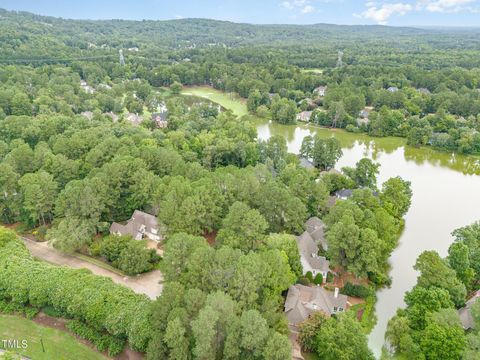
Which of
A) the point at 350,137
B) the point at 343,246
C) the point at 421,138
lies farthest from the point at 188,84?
the point at 343,246

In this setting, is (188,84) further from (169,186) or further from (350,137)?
(169,186)

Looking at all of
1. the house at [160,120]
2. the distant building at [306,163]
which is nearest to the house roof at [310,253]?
the distant building at [306,163]

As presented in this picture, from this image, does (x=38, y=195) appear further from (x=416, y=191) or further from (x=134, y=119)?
(x=416, y=191)

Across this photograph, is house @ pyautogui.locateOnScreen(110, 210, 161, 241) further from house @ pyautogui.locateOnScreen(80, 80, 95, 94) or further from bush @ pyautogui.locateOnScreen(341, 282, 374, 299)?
house @ pyautogui.locateOnScreen(80, 80, 95, 94)

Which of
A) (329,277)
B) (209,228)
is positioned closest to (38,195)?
(209,228)

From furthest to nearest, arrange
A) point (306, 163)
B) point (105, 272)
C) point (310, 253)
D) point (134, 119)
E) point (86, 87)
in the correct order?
1. point (86, 87)
2. point (134, 119)
3. point (306, 163)
4. point (310, 253)
5. point (105, 272)

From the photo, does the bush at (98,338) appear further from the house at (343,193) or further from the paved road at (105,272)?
the house at (343,193)
